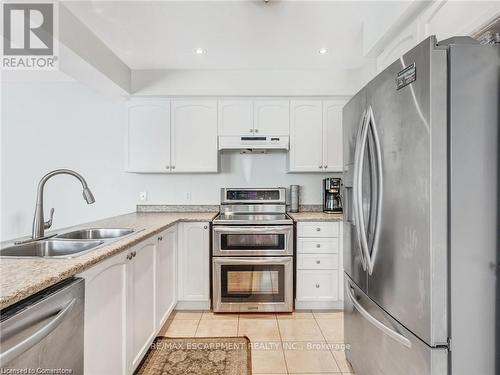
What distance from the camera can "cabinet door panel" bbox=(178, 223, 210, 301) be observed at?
9.28 ft

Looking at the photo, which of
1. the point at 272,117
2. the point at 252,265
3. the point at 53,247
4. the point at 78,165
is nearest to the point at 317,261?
the point at 252,265

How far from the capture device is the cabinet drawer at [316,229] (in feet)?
9.22

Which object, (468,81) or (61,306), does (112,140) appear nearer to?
(61,306)

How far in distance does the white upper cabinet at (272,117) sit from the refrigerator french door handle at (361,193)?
1.68 metres

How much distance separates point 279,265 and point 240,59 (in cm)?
204

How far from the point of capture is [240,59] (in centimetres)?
290

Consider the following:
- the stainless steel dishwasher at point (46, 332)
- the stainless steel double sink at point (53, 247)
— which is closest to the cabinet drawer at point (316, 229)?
the stainless steel double sink at point (53, 247)

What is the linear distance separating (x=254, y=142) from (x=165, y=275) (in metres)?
1.58

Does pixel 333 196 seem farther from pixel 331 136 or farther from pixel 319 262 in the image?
pixel 319 262

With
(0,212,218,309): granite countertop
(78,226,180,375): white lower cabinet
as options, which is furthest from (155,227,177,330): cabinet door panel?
(0,212,218,309): granite countertop

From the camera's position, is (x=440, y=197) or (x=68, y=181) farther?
(x=68, y=181)

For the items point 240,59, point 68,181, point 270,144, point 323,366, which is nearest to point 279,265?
point 323,366

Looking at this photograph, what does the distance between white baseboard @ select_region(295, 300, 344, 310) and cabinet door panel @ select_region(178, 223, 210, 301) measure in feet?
2.95

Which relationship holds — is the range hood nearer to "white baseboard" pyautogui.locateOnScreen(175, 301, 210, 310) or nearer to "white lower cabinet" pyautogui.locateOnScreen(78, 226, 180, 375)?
"white lower cabinet" pyautogui.locateOnScreen(78, 226, 180, 375)
